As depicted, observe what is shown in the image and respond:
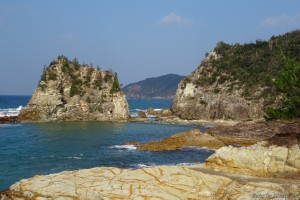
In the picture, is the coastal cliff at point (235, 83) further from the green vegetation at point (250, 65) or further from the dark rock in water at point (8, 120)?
the dark rock in water at point (8, 120)

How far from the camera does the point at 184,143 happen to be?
44.7 metres

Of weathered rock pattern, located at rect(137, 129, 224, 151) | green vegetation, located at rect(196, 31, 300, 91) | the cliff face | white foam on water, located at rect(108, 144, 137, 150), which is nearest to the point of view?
weathered rock pattern, located at rect(137, 129, 224, 151)

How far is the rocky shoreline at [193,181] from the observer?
16406 mm

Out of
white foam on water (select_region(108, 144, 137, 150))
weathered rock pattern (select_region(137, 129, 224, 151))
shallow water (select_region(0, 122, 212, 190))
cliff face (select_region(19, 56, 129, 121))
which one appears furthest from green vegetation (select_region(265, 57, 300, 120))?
cliff face (select_region(19, 56, 129, 121))

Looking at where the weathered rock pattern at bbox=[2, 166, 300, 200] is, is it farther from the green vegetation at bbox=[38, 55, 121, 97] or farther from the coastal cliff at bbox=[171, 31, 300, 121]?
the green vegetation at bbox=[38, 55, 121, 97]

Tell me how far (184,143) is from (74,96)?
43.2 metres

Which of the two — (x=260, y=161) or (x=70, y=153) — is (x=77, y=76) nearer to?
(x=70, y=153)

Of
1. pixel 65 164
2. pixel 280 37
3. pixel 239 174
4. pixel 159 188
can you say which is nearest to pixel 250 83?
pixel 280 37

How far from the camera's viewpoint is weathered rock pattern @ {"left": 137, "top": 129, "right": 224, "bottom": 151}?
4247 cm

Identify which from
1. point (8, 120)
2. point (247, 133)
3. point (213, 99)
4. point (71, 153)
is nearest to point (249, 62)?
point (213, 99)

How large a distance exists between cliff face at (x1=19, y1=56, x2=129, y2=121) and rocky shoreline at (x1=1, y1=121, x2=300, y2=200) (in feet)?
195

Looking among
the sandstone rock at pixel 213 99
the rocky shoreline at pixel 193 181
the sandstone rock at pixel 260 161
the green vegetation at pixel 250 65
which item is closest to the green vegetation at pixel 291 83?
the rocky shoreline at pixel 193 181

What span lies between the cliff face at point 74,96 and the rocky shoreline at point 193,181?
59.6 m

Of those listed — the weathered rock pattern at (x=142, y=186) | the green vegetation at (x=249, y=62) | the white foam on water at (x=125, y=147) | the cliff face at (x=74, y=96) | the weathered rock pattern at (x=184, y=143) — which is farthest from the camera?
the green vegetation at (x=249, y=62)
